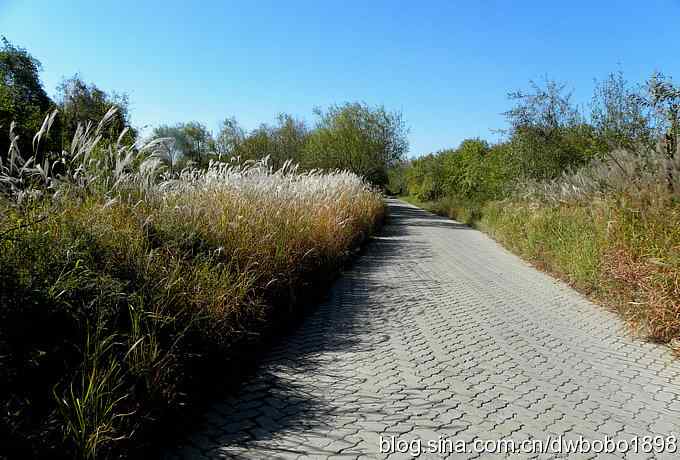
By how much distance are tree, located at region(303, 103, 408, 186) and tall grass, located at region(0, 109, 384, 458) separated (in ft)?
82.3

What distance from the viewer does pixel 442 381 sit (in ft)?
13.8

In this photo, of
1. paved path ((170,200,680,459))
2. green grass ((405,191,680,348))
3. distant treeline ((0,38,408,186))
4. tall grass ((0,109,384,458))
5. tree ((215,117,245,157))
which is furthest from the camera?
tree ((215,117,245,157))

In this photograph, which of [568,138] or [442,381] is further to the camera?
[568,138]

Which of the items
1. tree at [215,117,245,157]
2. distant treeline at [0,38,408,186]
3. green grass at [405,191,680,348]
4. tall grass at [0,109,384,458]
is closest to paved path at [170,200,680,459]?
green grass at [405,191,680,348]

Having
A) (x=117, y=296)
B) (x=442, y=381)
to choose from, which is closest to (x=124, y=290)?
(x=117, y=296)

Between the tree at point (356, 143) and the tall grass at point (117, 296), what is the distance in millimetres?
25091

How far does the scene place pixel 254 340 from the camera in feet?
15.0

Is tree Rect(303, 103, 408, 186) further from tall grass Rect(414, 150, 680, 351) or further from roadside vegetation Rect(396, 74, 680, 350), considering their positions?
tall grass Rect(414, 150, 680, 351)

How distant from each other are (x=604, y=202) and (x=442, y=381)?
18.3 ft

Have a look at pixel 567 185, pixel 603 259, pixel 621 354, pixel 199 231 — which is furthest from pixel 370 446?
Answer: pixel 567 185

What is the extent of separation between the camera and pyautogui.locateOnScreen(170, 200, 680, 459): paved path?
324 centimetres

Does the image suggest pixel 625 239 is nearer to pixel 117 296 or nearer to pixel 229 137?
pixel 117 296

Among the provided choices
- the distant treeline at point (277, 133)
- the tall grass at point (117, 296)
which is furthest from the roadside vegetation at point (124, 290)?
the distant treeline at point (277, 133)

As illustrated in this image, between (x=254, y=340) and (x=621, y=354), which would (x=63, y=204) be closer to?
(x=254, y=340)
